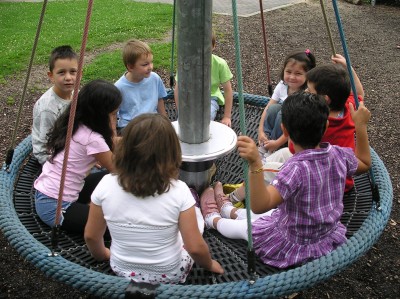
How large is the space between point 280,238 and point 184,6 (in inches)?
40.4

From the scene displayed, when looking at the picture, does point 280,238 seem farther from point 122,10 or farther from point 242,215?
point 122,10

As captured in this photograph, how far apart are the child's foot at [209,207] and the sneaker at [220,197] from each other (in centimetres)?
3

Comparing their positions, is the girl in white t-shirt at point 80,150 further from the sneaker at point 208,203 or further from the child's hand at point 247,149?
the child's hand at point 247,149

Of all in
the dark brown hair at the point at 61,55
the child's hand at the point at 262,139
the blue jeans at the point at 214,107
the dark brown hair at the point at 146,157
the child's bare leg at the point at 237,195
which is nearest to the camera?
the dark brown hair at the point at 146,157

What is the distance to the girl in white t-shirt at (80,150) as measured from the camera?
220 centimetres

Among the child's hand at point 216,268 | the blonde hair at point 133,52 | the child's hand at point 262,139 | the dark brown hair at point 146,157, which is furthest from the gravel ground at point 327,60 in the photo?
the blonde hair at point 133,52

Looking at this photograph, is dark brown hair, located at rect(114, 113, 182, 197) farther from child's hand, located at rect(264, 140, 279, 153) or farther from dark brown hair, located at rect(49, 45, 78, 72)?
child's hand, located at rect(264, 140, 279, 153)

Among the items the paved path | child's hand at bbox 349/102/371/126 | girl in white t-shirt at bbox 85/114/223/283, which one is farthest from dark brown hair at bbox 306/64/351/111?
the paved path

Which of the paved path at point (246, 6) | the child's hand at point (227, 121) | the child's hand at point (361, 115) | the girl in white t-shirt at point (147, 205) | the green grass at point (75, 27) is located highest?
the child's hand at point (361, 115)

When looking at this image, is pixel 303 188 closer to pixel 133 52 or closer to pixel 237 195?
pixel 237 195

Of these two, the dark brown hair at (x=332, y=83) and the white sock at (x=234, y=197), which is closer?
the dark brown hair at (x=332, y=83)

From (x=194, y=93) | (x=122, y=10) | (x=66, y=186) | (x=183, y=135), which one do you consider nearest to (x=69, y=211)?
(x=66, y=186)

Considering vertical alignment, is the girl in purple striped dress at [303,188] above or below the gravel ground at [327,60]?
above

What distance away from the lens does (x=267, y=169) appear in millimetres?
2301
